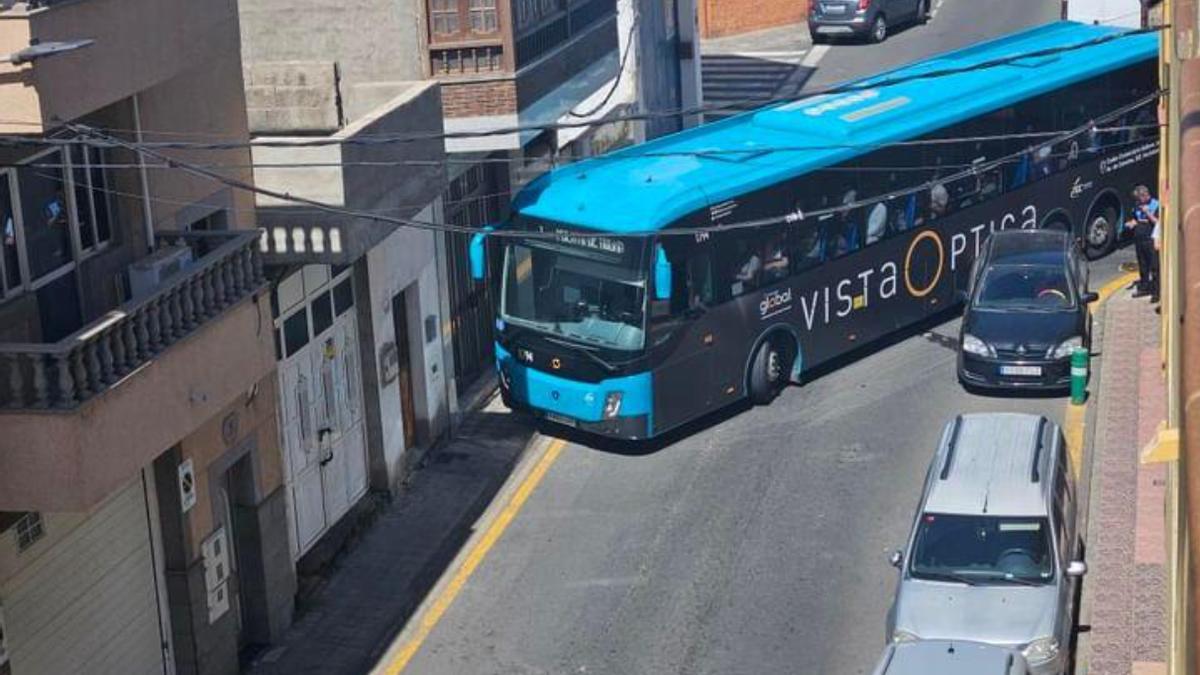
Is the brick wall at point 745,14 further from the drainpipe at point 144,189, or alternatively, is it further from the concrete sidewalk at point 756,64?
the drainpipe at point 144,189


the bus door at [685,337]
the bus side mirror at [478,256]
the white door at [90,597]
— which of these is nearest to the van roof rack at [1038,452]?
the bus door at [685,337]

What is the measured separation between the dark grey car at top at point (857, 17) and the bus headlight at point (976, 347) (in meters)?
22.3

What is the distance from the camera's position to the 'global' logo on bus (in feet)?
88.3

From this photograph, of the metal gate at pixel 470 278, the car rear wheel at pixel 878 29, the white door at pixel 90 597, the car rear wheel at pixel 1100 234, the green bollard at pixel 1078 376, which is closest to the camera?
the white door at pixel 90 597

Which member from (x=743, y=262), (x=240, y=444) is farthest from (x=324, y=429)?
(x=743, y=262)

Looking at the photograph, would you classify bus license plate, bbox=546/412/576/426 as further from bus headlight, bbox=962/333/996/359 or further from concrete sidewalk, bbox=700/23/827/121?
concrete sidewalk, bbox=700/23/827/121

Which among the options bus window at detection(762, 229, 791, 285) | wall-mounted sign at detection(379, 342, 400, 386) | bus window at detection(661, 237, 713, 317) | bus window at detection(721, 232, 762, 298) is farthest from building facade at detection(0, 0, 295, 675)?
bus window at detection(762, 229, 791, 285)

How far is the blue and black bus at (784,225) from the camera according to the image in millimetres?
25328

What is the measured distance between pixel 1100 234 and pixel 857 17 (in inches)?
663

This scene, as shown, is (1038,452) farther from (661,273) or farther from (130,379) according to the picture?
(130,379)

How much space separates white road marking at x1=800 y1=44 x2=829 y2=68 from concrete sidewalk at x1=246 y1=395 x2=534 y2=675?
21598mm

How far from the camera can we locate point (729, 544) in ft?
75.6

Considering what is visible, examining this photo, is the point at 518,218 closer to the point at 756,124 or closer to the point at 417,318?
the point at 417,318

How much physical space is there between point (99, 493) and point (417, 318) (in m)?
10.4
